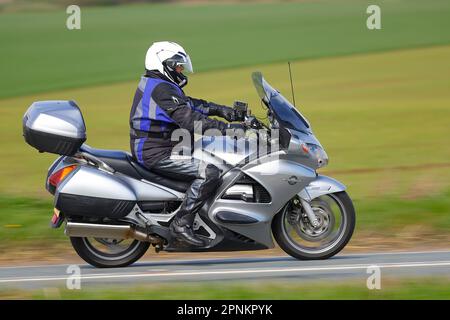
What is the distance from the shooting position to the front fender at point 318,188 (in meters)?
8.61

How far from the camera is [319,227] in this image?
869cm

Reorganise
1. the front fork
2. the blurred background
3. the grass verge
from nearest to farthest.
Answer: the grass verge, the front fork, the blurred background

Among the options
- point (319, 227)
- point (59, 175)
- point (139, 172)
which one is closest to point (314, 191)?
point (319, 227)

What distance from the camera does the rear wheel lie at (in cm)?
879

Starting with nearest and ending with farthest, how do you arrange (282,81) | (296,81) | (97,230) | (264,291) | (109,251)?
1. (264,291)
2. (97,230)
3. (109,251)
4. (282,81)
5. (296,81)

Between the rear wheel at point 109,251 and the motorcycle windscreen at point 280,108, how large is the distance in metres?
1.67

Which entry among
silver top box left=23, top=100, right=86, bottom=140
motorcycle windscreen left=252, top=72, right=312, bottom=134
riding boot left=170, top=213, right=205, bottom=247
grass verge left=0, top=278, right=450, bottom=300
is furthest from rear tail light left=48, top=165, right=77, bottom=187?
motorcycle windscreen left=252, top=72, right=312, bottom=134

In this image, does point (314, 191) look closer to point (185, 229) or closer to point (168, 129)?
point (185, 229)

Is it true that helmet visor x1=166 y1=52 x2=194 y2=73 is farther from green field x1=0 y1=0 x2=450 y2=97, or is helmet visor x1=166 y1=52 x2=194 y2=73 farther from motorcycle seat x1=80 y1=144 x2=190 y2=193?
green field x1=0 y1=0 x2=450 y2=97

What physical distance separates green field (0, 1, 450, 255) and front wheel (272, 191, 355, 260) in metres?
1.91

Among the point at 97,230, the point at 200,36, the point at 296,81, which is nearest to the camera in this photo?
the point at 97,230

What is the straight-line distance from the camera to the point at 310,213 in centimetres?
865

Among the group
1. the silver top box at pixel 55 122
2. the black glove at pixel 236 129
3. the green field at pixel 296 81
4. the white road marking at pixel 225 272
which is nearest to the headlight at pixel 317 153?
the black glove at pixel 236 129

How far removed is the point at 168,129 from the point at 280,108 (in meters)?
1.01
